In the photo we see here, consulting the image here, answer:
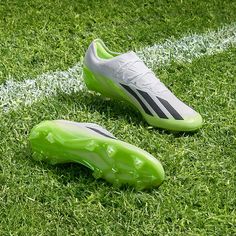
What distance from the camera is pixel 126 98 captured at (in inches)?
97.6

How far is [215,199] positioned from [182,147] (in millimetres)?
323

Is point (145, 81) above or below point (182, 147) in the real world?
above

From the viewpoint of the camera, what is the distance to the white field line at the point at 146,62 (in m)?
2.67

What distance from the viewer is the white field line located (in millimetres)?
2666

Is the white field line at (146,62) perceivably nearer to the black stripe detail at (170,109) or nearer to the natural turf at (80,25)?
the natural turf at (80,25)

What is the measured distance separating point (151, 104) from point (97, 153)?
0.43 meters

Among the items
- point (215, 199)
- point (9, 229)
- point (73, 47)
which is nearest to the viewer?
point (9, 229)

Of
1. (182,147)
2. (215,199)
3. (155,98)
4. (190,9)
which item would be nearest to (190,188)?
(215,199)

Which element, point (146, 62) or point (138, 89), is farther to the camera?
point (146, 62)

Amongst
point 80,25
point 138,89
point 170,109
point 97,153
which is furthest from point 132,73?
point 80,25

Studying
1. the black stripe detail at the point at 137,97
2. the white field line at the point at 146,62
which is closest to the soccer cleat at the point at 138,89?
the black stripe detail at the point at 137,97

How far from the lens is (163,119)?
236 centimetres

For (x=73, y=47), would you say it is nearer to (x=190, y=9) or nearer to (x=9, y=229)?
(x=190, y=9)

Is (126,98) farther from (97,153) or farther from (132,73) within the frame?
(97,153)
